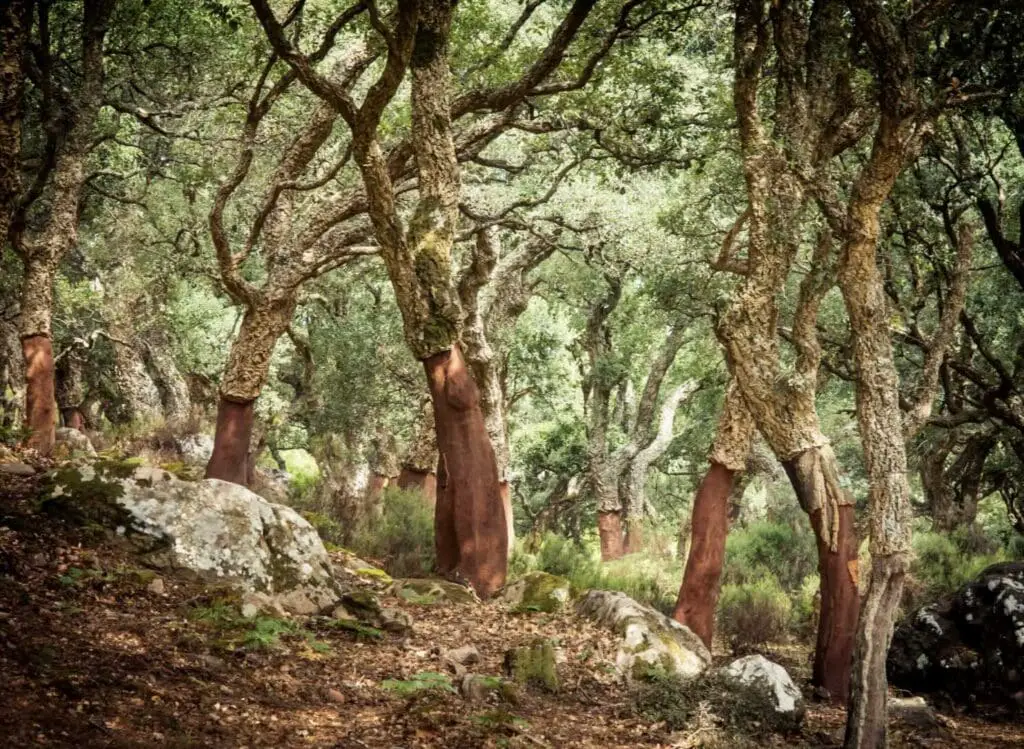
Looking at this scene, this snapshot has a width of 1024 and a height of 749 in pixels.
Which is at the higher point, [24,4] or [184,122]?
[184,122]

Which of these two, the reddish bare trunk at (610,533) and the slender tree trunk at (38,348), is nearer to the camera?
the slender tree trunk at (38,348)

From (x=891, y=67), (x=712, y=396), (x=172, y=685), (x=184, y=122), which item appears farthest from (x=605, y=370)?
(x=172, y=685)

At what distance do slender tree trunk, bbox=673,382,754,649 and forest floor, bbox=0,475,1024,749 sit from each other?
2.27m

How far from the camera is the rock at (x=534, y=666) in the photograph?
7.21 meters

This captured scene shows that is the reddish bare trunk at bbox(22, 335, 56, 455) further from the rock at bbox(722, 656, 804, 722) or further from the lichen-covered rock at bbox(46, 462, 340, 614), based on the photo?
the rock at bbox(722, 656, 804, 722)

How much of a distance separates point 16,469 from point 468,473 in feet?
13.4

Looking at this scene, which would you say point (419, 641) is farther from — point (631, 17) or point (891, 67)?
point (631, 17)

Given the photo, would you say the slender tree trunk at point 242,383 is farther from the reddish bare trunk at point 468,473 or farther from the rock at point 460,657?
the rock at point 460,657

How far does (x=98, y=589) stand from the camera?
648 cm

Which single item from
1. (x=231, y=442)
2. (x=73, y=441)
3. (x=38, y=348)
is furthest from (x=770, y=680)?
(x=73, y=441)

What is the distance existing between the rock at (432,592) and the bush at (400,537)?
1.72m

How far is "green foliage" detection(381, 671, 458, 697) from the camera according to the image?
5910mm

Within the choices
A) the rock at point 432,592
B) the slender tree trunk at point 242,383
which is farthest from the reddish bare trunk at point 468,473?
the slender tree trunk at point 242,383

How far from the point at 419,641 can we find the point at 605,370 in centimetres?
1501
